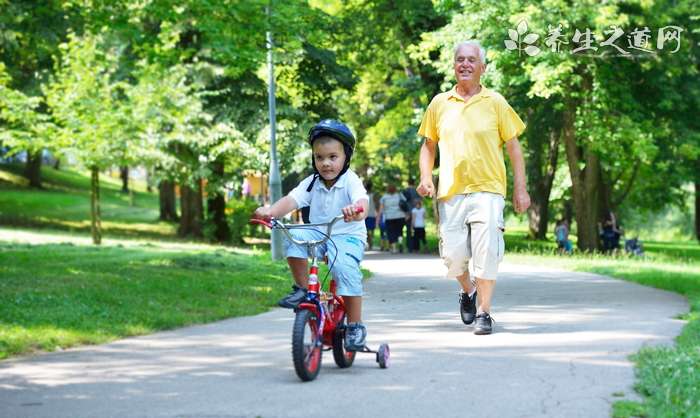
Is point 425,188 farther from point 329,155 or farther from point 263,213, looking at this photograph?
→ point 263,213

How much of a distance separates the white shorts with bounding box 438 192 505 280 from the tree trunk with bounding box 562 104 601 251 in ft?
63.1

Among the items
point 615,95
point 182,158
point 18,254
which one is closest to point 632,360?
point 18,254

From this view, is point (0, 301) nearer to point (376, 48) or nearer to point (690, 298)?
point (690, 298)

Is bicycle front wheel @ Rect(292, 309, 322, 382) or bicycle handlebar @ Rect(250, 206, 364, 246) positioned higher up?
bicycle handlebar @ Rect(250, 206, 364, 246)

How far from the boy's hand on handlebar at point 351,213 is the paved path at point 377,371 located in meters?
1.00

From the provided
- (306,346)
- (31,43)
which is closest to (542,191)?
(31,43)

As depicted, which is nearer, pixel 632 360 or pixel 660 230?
pixel 632 360

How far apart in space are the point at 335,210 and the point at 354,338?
0.83 metres

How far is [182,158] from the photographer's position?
32156 mm

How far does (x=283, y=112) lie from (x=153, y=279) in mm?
16056

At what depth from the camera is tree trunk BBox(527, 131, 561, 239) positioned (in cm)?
3741

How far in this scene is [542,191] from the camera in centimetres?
4125

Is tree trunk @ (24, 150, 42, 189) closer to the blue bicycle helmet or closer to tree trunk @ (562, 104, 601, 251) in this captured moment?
tree trunk @ (562, 104, 601, 251)

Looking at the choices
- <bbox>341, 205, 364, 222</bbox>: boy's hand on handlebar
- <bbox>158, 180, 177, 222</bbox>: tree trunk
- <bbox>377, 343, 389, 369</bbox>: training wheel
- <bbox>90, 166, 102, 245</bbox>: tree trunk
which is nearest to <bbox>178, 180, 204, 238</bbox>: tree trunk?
<bbox>90, 166, 102, 245</bbox>: tree trunk
